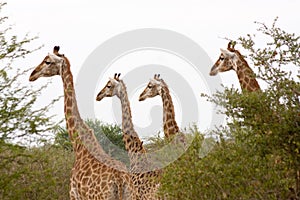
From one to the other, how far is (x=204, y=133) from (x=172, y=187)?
129cm

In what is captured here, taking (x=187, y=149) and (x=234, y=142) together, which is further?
(x=187, y=149)

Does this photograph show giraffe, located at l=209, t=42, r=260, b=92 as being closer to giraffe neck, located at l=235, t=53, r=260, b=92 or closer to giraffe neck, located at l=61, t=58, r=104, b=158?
giraffe neck, located at l=235, t=53, r=260, b=92

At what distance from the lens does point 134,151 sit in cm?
1320

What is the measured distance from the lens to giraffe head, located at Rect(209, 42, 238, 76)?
45.2ft

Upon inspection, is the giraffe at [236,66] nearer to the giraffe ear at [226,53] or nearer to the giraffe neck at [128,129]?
the giraffe ear at [226,53]

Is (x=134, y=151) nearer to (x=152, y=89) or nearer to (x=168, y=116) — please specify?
(x=168, y=116)

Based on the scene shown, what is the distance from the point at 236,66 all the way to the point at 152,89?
7.67 ft

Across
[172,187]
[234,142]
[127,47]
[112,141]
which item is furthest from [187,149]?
[112,141]

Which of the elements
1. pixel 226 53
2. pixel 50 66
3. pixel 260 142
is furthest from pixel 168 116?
pixel 260 142

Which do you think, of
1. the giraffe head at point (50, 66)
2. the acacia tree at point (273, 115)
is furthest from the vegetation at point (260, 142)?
the giraffe head at point (50, 66)

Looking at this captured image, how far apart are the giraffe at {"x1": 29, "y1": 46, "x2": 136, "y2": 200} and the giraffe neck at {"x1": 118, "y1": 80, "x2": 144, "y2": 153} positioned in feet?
2.80

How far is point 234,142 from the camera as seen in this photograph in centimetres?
903

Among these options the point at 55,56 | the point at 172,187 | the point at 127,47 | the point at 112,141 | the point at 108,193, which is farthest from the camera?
the point at 112,141

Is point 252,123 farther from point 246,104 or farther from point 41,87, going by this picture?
point 41,87
